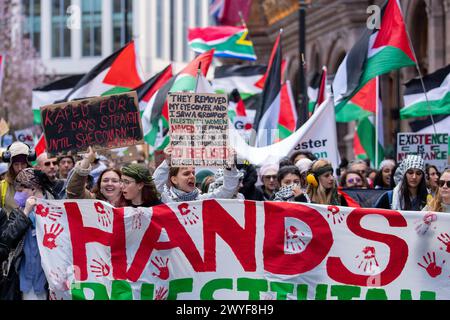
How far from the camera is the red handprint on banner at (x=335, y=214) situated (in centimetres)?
858

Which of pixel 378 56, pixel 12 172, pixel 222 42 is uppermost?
pixel 222 42

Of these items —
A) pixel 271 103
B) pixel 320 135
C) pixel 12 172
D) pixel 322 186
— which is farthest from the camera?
pixel 271 103

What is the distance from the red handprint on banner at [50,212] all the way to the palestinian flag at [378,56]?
286 inches

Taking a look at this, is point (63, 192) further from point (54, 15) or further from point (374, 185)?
point (54, 15)

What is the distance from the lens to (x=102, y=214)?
868cm

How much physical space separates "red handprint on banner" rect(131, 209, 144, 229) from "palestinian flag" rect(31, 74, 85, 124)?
12938 millimetres

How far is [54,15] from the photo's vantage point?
8900 cm

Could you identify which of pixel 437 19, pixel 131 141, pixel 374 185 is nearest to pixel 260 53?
pixel 437 19

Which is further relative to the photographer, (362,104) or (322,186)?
(362,104)

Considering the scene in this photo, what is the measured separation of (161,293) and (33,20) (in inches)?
3256

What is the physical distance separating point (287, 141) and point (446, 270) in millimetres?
4819

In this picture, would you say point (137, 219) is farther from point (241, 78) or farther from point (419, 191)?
point (241, 78)

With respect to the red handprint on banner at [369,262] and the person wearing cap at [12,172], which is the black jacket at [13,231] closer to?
the person wearing cap at [12,172]

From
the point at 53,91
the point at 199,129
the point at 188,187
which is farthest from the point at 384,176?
the point at 53,91
